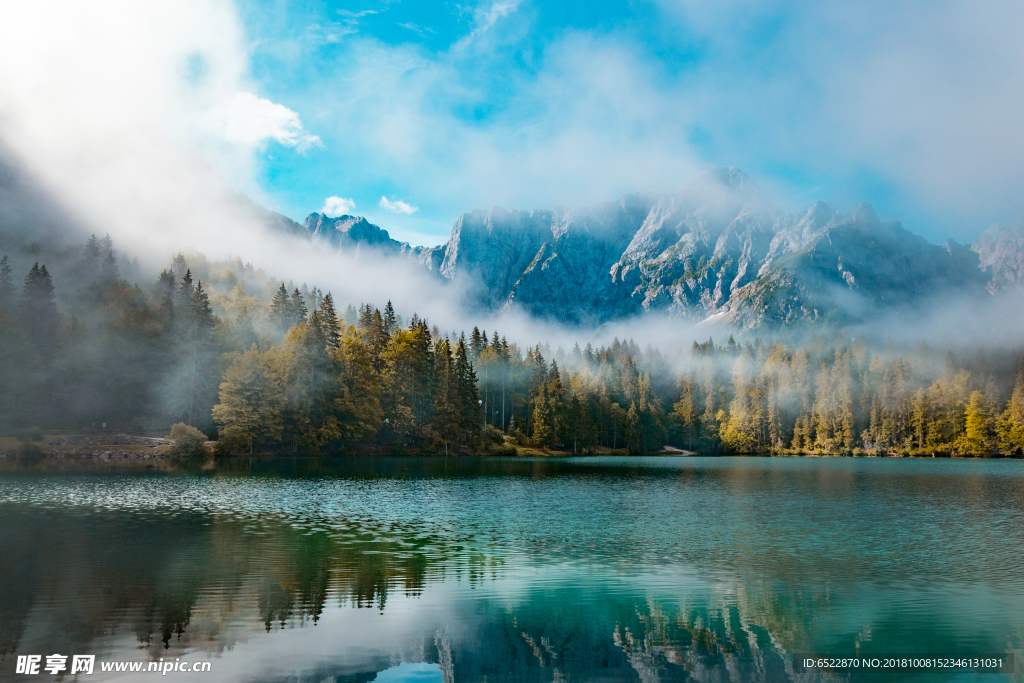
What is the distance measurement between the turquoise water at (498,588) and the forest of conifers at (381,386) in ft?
208

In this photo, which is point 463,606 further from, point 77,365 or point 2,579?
point 77,365

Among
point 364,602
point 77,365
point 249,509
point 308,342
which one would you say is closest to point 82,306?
point 77,365

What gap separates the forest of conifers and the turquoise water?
208 ft

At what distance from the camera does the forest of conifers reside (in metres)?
101

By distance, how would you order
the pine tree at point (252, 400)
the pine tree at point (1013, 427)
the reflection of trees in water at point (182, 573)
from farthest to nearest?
the pine tree at point (1013, 427) < the pine tree at point (252, 400) < the reflection of trees in water at point (182, 573)

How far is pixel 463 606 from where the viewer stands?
18734 millimetres

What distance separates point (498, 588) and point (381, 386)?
329ft

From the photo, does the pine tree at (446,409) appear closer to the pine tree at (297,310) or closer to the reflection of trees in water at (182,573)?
the pine tree at (297,310)

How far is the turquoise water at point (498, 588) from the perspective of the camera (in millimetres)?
14453

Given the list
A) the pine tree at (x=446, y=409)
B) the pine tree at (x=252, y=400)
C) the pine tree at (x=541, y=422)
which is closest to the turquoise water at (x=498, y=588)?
the pine tree at (x=252, y=400)

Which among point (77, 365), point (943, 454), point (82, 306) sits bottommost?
point (943, 454)

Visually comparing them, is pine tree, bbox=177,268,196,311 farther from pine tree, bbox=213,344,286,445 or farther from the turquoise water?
the turquoise water

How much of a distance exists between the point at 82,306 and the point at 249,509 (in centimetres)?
11614

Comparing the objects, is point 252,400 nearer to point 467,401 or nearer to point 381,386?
point 381,386
